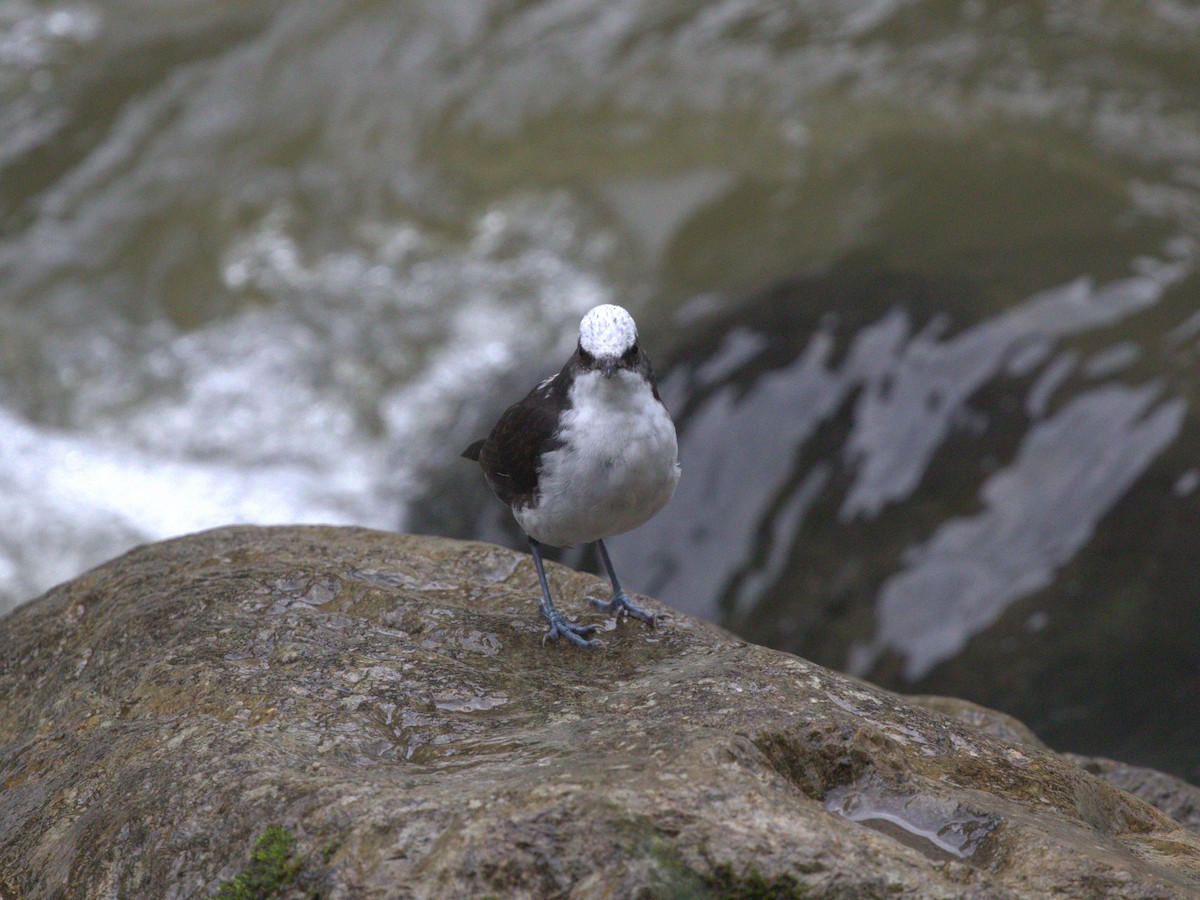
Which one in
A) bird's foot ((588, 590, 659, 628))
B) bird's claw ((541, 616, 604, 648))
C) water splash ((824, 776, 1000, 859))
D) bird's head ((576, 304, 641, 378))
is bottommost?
bird's foot ((588, 590, 659, 628))

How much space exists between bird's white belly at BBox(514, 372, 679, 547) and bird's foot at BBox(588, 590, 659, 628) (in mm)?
364

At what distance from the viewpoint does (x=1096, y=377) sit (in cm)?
894

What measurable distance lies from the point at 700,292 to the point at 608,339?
7.62m

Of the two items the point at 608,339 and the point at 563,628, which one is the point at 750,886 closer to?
the point at 563,628

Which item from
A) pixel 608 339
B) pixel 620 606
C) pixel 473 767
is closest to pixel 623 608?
pixel 620 606

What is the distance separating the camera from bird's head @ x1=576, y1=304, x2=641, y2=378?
4262 millimetres

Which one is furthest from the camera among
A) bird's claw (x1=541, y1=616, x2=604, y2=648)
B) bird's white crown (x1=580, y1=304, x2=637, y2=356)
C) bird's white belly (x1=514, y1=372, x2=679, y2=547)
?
bird's claw (x1=541, y1=616, x2=604, y2=648)

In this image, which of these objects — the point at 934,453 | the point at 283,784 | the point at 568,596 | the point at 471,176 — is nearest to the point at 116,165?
the point at 471,176

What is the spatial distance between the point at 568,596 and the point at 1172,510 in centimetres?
459

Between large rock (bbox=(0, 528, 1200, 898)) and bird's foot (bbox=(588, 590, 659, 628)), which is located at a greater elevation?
large rock (bbox=(0, 528, 1200, 898))

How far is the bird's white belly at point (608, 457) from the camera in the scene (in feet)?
14.4

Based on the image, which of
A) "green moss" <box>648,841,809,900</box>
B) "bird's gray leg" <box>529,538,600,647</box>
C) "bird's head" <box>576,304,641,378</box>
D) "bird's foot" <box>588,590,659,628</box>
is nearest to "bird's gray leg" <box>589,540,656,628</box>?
"bird's foot" <box>588,590,659,628</box>

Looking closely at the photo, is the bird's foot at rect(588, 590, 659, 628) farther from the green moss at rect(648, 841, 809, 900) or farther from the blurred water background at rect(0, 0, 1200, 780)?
the green moss at rect(648, 841, 809, 900)

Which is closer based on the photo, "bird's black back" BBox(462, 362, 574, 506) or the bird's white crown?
the bird's white crown
